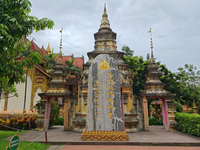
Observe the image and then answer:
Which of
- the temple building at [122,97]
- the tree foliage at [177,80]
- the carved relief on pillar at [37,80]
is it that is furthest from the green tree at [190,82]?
the carved relief on pillar at [37,80]


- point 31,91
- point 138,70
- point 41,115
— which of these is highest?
point 138,70

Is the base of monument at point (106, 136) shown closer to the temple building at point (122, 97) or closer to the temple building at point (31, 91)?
the temple building at point (122, 97)

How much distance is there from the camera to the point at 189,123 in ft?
34.7

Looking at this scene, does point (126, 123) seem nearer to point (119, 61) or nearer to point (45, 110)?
point (119, 61)

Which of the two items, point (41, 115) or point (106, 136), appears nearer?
point (106, 136)

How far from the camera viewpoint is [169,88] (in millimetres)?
22516

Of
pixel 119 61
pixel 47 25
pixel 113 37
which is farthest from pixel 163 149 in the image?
pixel 113 37

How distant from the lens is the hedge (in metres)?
9.53

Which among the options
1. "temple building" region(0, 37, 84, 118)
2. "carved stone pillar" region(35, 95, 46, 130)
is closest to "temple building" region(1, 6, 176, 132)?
"carved stone pillar" region(35, 95, 46, 130)

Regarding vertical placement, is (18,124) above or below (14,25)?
below

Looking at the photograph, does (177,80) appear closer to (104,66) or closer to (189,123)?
(189,123)

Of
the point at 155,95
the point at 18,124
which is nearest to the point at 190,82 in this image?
the point at 155,95

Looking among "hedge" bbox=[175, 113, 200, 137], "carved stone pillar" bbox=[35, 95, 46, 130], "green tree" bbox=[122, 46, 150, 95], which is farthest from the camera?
"green tree" bbox=[122, 46, 150, 95]

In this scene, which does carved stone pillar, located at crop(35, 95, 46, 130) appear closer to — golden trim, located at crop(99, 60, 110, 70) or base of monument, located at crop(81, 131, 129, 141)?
base of monument, located at crop(81, 131, 129, 141)
